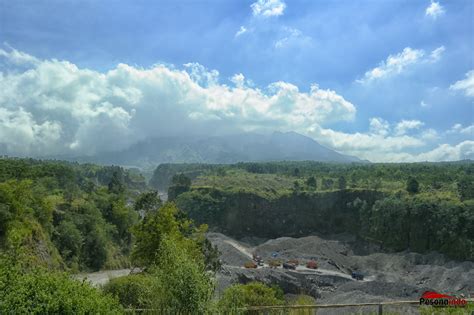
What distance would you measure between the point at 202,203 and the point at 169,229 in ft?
299

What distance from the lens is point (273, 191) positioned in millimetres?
121750

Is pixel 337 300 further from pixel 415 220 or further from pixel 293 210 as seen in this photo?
pixel 293 210

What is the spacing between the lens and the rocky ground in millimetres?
57812

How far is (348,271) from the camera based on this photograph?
80.6 meters

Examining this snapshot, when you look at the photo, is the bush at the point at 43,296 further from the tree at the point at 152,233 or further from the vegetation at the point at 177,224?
the tree at the point at 152,233

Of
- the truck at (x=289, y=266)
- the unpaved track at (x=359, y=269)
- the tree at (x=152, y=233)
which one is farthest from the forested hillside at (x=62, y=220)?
the truck at (x=289, y=266)

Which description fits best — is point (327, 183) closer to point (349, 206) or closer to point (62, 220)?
point (349, 206)

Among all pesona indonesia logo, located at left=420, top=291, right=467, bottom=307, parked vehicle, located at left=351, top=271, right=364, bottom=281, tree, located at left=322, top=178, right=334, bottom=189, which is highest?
pesona indonesia logo, located at left=420, top=291, right=467, bottom=307

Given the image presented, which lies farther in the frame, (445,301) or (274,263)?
(274,263)

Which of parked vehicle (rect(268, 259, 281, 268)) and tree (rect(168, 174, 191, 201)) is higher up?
tree (rect(168, 174, 191, 201))

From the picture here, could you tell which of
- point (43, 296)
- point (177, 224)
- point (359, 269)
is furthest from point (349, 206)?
point (43, 296)

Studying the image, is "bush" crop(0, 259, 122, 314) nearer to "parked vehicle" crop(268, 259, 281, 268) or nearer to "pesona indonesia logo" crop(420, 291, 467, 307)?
"pesona indonesia logo" crop(420, 291, 467, 307)

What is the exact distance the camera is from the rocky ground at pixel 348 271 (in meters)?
57.8

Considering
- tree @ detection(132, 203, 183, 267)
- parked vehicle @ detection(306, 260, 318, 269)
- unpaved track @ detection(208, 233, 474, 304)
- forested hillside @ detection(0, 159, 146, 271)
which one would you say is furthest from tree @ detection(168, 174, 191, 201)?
tree @ detection(132, 203, 183, 267)
